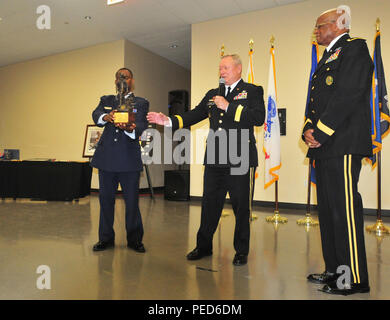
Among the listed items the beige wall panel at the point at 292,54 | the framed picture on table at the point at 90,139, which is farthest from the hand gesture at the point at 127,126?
the framed picture on table at the point at 90,139

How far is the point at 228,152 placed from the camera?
2.39m

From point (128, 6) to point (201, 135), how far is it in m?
2.78

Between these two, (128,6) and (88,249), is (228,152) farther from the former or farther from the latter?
(128,6)

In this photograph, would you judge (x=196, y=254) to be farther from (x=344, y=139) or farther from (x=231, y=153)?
(x=344, y=139)

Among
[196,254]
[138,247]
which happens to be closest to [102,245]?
[138,247]

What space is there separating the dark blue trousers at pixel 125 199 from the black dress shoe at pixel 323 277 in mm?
1465

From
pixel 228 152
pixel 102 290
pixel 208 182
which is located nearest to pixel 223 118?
pixel 228 152

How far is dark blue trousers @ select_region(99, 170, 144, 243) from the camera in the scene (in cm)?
279

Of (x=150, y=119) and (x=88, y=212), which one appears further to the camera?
(x=88, y=212)

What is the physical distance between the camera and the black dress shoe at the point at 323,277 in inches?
79.0

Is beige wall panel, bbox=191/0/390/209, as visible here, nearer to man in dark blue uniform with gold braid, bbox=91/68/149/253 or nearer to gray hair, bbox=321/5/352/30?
man in dark blue uniform with gold braid, bbox=91/68/149/253

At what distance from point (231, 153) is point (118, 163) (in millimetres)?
989

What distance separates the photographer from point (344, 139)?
1.87 metres
